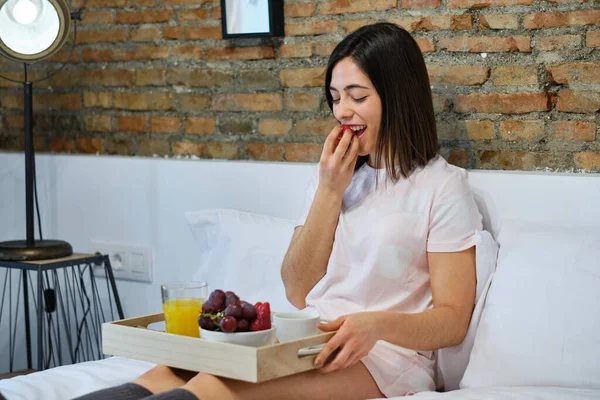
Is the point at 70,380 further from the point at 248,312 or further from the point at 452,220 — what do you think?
the point at 452,220

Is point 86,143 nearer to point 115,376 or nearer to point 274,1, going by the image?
point 274,1

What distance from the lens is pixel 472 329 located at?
74.7 inches

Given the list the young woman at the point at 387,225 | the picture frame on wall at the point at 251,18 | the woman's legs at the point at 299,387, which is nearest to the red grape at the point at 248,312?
the woman's legs at the point at 299,387

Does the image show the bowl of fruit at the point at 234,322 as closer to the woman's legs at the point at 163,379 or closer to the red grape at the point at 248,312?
the red grape at the point at 248,312

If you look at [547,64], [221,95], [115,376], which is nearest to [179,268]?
[221,95]

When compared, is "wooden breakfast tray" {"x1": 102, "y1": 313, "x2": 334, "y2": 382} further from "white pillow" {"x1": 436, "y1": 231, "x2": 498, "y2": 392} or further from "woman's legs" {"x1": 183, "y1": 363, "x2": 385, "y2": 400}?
"white pillow" {"x1": 436, "y1": 231, "x2": 498, "y2": 392}

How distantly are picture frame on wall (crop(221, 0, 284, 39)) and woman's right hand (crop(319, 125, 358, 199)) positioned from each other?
708 mm

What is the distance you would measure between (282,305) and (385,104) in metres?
0.58

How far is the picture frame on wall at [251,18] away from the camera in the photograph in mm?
2584

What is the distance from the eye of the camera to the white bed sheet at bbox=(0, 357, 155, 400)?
1.81 meters

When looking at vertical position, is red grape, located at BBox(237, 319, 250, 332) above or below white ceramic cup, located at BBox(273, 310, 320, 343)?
above

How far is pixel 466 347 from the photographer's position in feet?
6.28

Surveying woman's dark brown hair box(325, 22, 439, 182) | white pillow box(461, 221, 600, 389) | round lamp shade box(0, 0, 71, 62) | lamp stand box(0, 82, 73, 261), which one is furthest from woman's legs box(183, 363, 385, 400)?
round lamp shade box(0, 0, 71, 62)

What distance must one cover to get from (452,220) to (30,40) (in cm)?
147
